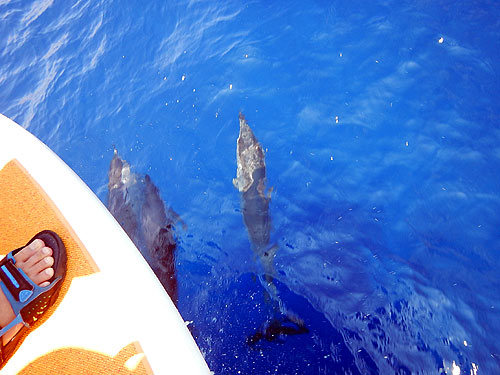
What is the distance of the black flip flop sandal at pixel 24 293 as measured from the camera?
2.59m

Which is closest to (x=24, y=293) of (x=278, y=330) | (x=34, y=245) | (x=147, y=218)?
(x=34, y=245)

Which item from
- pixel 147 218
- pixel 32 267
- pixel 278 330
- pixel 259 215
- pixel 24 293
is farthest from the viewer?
pixel 147 218

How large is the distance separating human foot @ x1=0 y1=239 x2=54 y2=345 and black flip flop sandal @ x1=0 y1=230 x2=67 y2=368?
1.1 inches

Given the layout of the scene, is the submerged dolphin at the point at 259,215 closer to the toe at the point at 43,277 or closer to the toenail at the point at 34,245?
the toe at the point at 43,277

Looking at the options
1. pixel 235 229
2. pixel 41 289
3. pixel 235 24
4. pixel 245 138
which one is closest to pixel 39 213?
pixel 41 289

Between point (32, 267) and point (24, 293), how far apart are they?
0.21 meters

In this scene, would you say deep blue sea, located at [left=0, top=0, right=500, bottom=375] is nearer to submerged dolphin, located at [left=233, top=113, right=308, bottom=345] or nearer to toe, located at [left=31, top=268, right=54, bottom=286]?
submerged dolphin, located at [left=233, top=113, right=308, bottom=345]

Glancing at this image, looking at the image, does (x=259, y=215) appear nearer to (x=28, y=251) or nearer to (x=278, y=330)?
(x=278, y=330)

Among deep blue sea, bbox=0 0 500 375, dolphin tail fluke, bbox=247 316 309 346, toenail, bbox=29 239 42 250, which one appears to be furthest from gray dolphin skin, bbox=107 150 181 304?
toenail, bbox=29 239 42 250

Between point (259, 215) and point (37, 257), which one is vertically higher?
point (37, 257)

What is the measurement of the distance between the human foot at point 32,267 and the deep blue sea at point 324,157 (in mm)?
995

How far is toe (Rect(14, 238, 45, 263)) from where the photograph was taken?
2846 millimetres

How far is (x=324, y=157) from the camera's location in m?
4.95

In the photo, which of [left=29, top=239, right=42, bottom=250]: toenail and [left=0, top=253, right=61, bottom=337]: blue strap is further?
[left=29, top=239, right=42, bottom=250]: toenail
